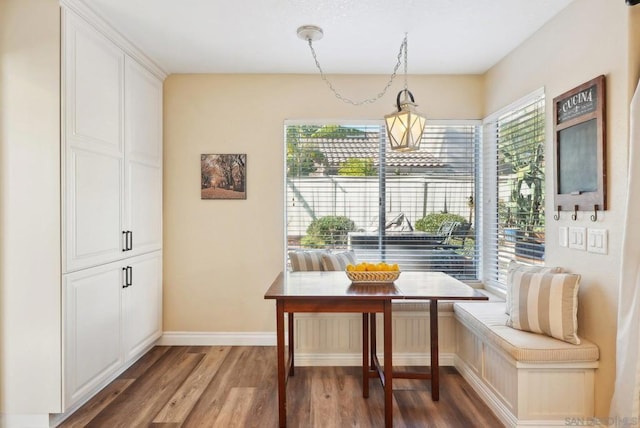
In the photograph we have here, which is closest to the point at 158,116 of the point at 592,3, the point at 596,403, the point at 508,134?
the point at 508,134

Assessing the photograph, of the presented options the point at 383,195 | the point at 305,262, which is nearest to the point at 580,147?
the point at 383,195

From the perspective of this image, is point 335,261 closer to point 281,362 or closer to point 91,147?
point 281,362

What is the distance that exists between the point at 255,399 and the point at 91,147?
2002 mm

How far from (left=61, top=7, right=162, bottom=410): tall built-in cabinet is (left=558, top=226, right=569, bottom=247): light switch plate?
3.02 metres

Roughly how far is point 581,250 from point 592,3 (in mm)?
1414

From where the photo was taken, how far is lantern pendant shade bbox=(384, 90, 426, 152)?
222cm

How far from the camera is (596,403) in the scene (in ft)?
6.84

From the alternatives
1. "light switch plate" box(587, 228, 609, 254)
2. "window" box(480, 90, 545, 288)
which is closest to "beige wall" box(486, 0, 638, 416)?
"light switch plate" box(587, 228, 609, 254)

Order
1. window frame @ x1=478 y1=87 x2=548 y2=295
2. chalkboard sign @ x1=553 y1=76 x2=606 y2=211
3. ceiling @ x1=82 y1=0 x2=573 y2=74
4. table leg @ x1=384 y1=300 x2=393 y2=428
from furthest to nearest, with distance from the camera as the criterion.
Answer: window frame @ x1=478 y1=87 x2=548 y2=295, ceiling @ x1=82 y1=0 x2=573 y2=74, table leg @ x1=384 y1=300 x2=393 y2=428, chalkboard sign @ x1=553 y1=76 x2=606 y2=211

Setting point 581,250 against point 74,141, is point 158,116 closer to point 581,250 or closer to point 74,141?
point 74,141

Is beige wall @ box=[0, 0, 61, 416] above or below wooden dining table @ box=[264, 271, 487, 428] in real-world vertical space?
above

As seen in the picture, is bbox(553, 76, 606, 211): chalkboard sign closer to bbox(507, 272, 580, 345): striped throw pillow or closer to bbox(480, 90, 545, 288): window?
bbox(480, 90, 545, 288): window

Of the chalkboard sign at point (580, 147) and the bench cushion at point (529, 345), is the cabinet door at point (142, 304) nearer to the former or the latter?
the bench cushion at point (529, 345)

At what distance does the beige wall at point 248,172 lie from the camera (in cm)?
356
